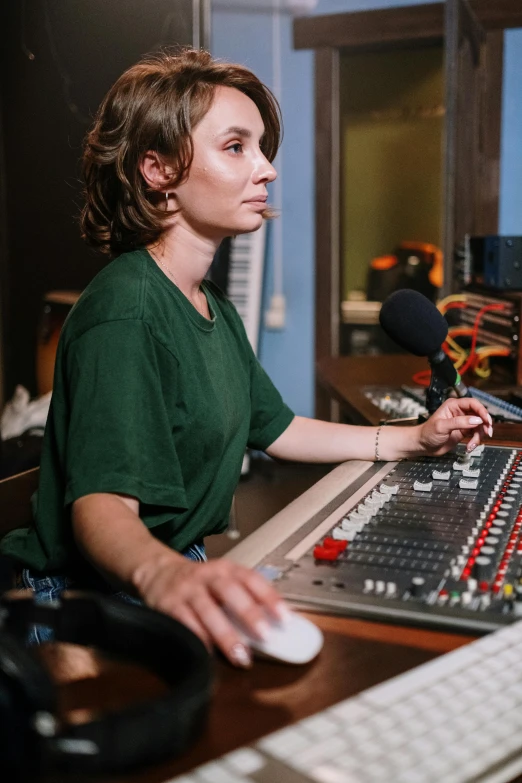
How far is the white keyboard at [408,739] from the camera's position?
0.53 metres

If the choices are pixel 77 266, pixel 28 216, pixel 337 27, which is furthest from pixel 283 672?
pixel 337 27

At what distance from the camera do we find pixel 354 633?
766 millimetres

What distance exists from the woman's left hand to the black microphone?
0.20 ft

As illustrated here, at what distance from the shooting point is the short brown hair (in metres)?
1.21

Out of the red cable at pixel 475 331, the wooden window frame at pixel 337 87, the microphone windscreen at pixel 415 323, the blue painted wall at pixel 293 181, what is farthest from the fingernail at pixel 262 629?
the blue painted wall at pixel 293 181

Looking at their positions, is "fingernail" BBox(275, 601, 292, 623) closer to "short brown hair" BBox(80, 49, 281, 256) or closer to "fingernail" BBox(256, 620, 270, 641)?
"fingernail" BBox(256, 620, 270, 641)

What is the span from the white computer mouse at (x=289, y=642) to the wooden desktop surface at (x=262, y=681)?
2cm

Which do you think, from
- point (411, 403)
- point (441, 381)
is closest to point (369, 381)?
point (411, 403)

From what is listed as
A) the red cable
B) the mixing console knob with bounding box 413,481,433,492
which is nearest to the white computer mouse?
the mixing console knob with bounding box 413,481,433,492

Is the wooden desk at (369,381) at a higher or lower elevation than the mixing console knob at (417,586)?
lower

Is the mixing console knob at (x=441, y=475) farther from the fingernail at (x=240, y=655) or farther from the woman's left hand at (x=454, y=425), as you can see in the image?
the fingernail at (x=240, y=655)

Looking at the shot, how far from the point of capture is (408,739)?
56cm

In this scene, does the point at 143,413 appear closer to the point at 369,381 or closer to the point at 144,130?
the point at 144,130

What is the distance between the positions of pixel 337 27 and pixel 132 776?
4319 millimetres
